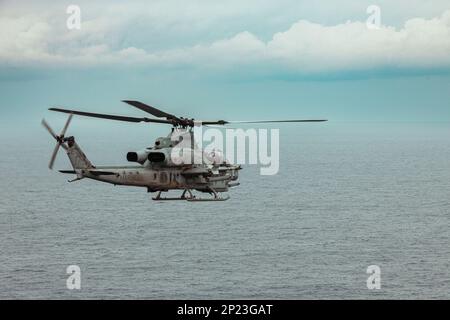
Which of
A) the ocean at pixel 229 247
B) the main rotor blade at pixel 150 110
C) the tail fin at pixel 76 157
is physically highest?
the main rotor blade at pixel 150 110

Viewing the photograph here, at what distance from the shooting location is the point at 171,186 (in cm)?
6228

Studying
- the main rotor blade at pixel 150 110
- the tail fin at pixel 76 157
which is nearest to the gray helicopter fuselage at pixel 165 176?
the tail fin at pixel 76 157

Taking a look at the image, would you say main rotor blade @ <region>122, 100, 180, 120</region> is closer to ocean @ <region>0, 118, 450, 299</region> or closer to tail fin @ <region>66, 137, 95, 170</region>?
tail fin @ <region>66, 137, 95, 170</region>

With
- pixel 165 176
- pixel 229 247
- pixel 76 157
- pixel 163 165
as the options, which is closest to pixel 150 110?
pixel 163 165

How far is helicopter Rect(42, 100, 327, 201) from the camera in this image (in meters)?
59.6

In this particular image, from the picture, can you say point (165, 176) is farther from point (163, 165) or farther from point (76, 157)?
point (76, 157)

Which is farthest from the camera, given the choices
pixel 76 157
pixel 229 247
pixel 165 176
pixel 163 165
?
pixel 229 247

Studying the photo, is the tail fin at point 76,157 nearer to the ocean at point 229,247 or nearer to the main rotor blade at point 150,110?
the main rotor blade at point 150,110

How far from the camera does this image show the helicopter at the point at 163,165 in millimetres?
59562

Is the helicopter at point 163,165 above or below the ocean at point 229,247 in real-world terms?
above

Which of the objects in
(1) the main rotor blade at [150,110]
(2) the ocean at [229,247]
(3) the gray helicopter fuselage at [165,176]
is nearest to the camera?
(1) the main rotor blade at [150,110]

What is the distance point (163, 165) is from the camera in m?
61.3
